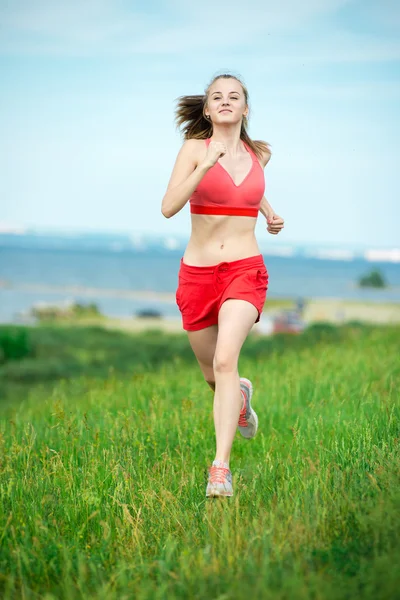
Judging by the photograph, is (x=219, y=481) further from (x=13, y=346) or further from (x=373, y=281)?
(x=373, y=281)

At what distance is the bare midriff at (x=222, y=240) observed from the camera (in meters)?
4.84

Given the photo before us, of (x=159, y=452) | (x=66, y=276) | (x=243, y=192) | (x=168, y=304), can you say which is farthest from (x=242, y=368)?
(x=66, y=276)

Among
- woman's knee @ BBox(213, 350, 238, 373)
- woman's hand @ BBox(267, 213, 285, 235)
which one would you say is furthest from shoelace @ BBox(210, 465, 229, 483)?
woman's hand @ BBox(267, 213, 285, 235)

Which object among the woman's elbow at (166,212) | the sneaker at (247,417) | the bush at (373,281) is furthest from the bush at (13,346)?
the bush at (373,281)

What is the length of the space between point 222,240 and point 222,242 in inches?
0.5

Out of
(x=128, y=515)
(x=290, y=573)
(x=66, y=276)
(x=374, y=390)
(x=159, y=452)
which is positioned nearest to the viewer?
(x=290, y=573)

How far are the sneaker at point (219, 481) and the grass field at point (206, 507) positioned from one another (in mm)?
57

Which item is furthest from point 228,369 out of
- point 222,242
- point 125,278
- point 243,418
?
point 125,278

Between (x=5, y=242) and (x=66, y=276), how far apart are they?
141 feet

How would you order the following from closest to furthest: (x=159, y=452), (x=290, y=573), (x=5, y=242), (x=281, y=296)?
(x=290, y=573), (x=159, y=452), (x=281, y=296), (x=5, y=242)

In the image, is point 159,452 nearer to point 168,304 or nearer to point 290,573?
point 290,573

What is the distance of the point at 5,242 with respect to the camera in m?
133

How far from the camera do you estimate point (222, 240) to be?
4.87 meters

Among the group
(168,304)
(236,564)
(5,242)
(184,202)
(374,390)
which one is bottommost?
(236,564)
